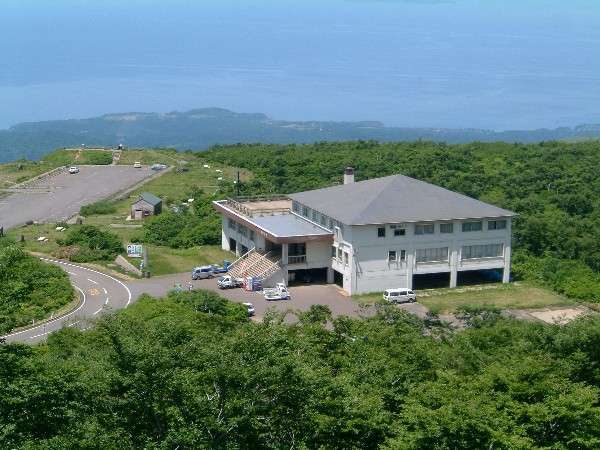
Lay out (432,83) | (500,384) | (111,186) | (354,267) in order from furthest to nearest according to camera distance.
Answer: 1. (432,83)
2. (111,186)
3. (354,267)
4. (500,384)

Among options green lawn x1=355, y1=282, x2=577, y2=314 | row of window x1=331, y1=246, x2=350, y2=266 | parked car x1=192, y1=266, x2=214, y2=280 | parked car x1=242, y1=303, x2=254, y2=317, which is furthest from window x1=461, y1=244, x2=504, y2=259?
parked car x1=192, y1=266, x2=214, y2=280

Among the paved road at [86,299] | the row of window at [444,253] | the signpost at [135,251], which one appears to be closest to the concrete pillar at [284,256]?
the row of window at [444,253]

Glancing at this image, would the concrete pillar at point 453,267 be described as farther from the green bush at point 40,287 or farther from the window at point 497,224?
the green bush at point 40,287

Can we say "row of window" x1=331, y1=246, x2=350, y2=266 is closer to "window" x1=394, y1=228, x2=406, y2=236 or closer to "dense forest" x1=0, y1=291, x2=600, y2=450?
"window" x1=394, y1=228, x2=406, y2=236

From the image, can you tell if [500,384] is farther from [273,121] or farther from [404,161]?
[273,121]

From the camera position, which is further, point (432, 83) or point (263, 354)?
point (432, 83)

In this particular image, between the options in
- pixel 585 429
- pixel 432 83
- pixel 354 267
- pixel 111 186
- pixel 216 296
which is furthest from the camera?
pixel 432 83

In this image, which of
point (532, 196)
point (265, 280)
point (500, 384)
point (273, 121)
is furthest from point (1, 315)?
point (273, 121)

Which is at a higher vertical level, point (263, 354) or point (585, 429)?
point (263, 354)
